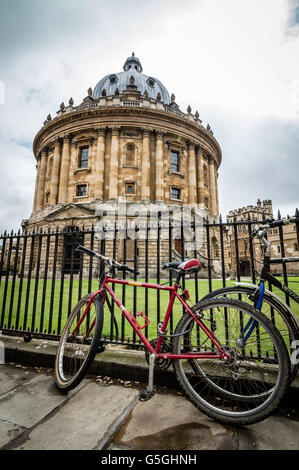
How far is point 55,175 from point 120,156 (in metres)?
8.27

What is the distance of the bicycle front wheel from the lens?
1747 mm

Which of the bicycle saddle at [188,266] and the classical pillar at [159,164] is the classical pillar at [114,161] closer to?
the classical pillar at [159,164]

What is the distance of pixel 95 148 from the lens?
27547 mm

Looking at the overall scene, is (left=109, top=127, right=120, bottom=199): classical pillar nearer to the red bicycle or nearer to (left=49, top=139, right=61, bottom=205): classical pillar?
(left=49, top=139, right=61, bottom=205): classical pillar

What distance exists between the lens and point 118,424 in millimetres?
1799

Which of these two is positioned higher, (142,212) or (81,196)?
(81,196)

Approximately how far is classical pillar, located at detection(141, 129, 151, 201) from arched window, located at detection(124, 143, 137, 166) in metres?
1.25

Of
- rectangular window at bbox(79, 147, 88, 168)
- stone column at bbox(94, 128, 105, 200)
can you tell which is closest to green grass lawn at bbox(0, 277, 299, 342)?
stone column at bbox(94, 128, 105, 200)

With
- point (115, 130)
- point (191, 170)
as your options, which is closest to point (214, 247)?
point (191, 170)

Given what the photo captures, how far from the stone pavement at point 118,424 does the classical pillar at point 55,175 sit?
90.9ft

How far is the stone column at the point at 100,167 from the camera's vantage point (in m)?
25.8

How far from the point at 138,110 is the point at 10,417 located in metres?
29.5

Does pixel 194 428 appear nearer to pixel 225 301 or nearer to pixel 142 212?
pixel 225 301
